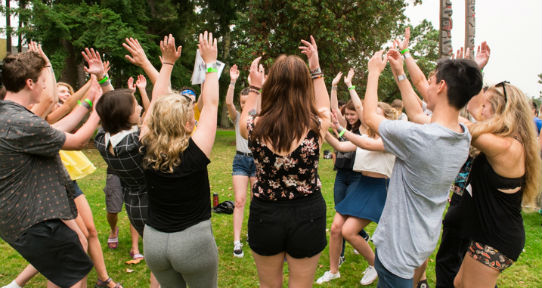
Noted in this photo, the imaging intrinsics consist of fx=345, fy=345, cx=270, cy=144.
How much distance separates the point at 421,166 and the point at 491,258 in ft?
3.43

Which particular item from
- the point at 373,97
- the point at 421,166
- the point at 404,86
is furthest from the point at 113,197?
the point at 421,166

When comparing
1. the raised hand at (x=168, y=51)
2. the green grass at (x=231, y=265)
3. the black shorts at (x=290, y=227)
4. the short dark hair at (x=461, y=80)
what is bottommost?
the green grass at (x=231, y=265)

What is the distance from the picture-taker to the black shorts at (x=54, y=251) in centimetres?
240

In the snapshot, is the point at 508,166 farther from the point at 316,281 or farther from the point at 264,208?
the point at 316,281

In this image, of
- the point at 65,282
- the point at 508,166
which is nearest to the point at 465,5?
the point at 508,166

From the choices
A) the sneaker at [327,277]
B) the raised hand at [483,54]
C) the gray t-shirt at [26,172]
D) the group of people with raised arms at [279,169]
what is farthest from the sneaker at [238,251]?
the raised hand at [483,54]

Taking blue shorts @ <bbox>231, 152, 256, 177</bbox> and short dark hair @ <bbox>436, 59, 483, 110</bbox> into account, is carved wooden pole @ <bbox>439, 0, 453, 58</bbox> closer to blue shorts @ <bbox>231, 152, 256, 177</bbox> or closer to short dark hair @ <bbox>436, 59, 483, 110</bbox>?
blue shorts @ <bbox>231, 152, 256, 177</bbox>

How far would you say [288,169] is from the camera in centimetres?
245

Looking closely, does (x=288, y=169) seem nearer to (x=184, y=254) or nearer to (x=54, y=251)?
(x=184, y=254)

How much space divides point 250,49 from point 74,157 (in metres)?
12.8

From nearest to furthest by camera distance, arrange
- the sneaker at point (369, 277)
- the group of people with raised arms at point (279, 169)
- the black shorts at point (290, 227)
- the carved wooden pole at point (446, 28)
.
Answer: the group of people with raised arms at point (279, 169) → the black shorts at point (290, 227) → the sneaker at point (369, 277) → the carved wooden pole at point (446, 28)

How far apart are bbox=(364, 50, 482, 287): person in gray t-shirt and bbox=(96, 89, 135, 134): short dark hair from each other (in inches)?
70.8

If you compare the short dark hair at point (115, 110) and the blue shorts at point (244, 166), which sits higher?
the short dark hair at point (115, 110)

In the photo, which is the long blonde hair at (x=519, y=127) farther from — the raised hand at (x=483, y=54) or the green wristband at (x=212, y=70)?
the green wristband at (x=212, y=70)
